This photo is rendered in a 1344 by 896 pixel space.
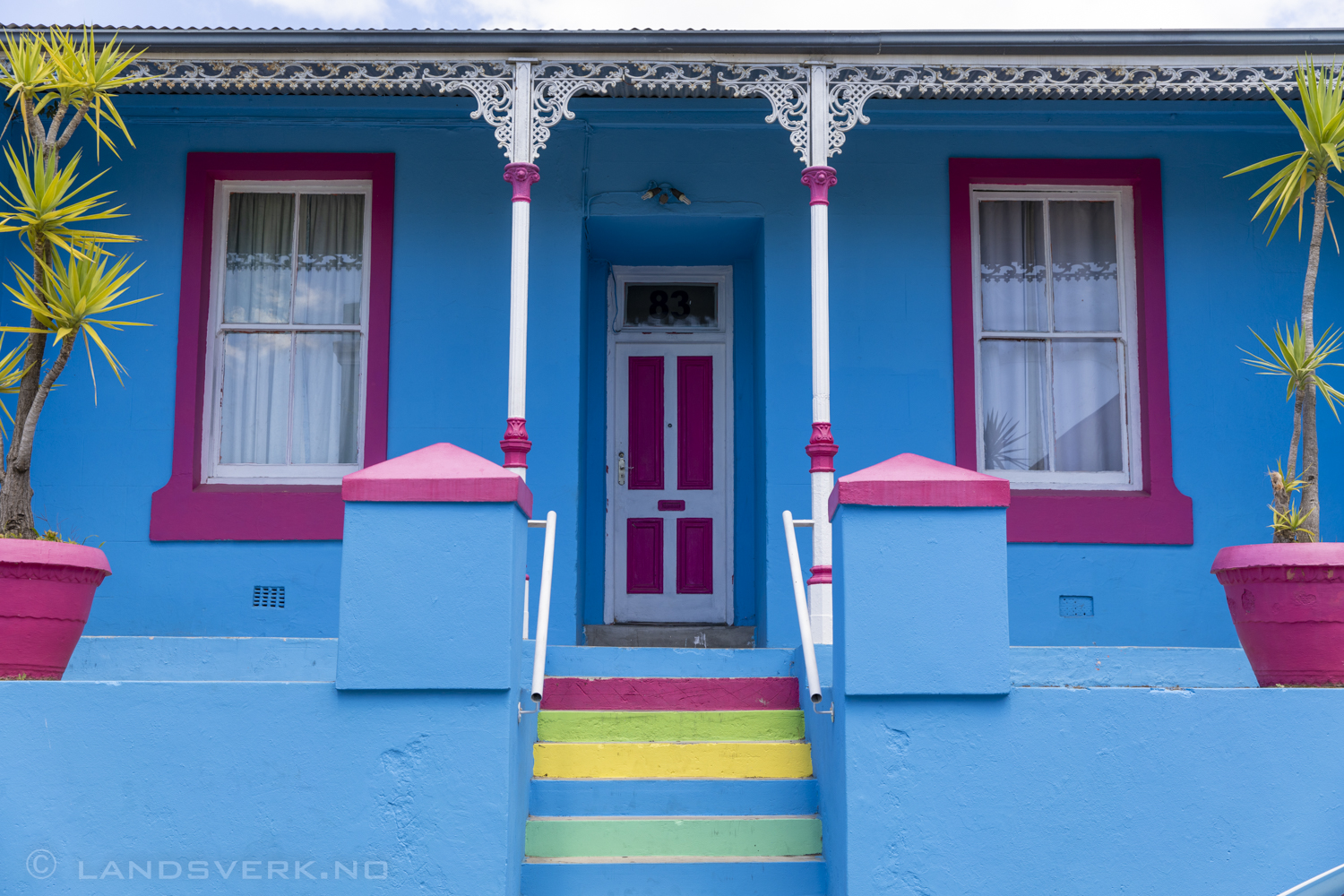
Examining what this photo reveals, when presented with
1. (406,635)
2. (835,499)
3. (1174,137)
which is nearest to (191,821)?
(406,635)

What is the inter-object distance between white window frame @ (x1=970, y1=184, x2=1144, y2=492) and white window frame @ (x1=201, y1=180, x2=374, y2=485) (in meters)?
3.70

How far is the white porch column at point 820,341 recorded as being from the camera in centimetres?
603

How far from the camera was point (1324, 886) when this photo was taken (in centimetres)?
277

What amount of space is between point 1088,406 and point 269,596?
16.4ft

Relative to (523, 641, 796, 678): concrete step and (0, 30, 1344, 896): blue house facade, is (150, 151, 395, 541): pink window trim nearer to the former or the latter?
(0, 30, 1344, 896): blue house facade

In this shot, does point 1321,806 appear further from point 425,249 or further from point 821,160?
point 425,249

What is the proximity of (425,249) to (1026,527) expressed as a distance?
12.9 ft

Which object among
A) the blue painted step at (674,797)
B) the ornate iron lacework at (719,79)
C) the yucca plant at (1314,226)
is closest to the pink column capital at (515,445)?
the ornate iron lacework at (719,79)

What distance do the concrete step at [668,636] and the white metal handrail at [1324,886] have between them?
189 inches

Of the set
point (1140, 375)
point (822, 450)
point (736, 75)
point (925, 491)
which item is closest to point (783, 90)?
point (736, 75)

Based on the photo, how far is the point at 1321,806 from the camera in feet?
13.0

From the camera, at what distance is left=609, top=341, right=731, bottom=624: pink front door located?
7988 mm

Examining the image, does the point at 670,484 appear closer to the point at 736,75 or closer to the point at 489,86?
the point at 736,75

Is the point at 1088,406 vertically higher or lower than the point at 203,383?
lower
